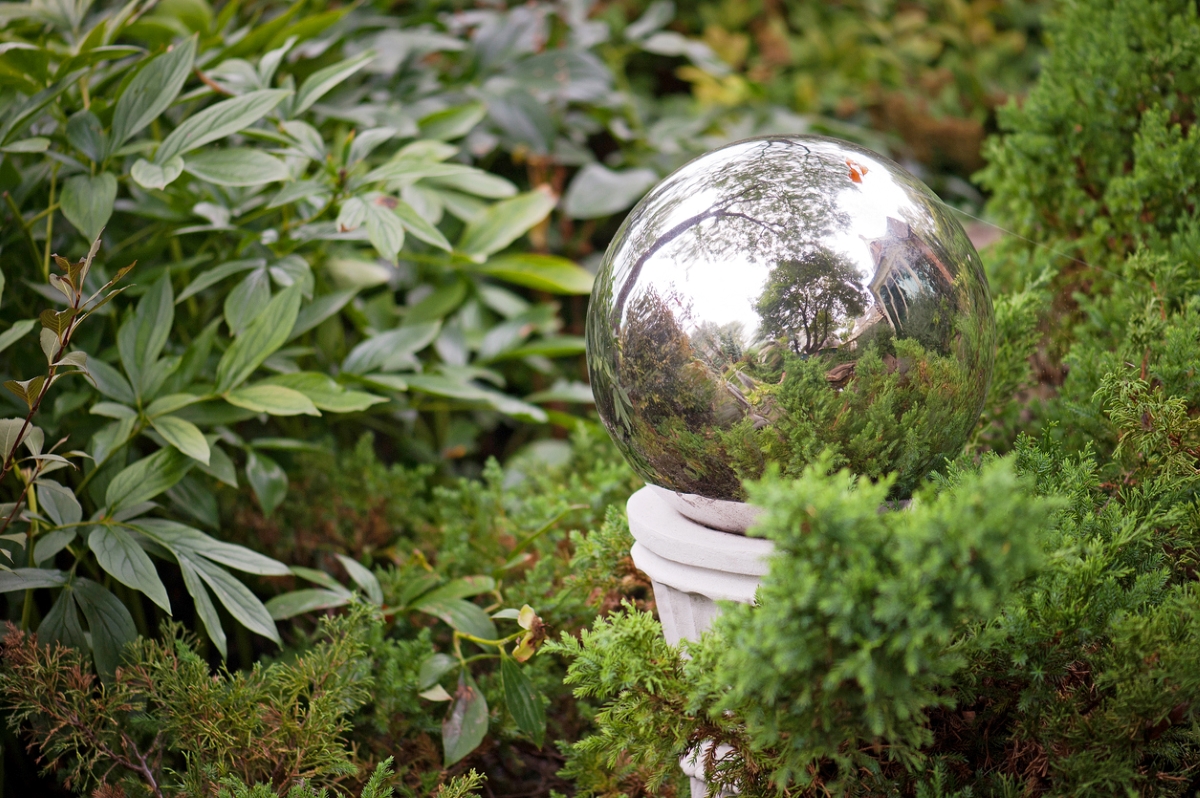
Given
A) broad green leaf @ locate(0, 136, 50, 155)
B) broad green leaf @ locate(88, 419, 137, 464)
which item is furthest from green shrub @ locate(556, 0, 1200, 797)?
broad green leaf @ locate(0, 136, 50, 155)

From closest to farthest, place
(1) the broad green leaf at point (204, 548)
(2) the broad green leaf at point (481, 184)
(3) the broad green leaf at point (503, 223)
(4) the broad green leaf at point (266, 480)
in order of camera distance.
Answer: (1) the broad green leaf at point (204, 548)
(4) the broad green leaf at point (266, 480)
(2) the broad green leaf at point (481, 184)
(3) the broad green leaf at point (503, 223)

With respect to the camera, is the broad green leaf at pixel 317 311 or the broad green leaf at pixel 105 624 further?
the broad green leaf at pixel 317 311

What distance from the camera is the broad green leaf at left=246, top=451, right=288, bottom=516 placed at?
174cm

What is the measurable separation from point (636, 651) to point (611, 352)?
1.31ft

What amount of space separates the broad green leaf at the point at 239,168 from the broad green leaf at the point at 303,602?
73 centimetres

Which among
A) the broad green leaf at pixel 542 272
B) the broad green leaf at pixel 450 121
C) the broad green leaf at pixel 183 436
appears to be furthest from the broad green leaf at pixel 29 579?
the broad green leaf at pixel 450 121

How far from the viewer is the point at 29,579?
1357 mm

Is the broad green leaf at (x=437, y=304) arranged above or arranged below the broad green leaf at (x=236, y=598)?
below

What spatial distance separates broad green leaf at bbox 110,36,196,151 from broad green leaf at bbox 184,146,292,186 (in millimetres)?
103

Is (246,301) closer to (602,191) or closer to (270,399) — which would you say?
(270,399)

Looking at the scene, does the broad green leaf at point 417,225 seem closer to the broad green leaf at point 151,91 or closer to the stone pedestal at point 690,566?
A: the broad green leaf at point 151,91

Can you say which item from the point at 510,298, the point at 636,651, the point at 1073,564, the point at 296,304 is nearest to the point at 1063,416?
the point at 1073,564

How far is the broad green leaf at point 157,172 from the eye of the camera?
57.9 inches

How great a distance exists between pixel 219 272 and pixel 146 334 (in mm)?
192
